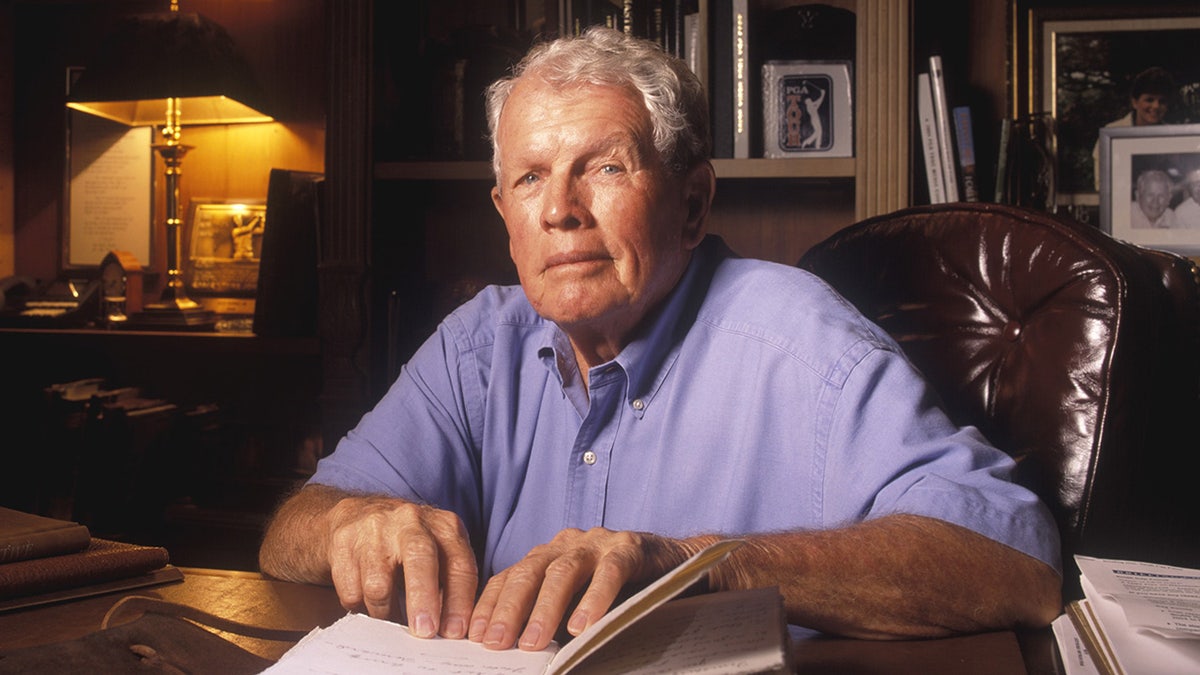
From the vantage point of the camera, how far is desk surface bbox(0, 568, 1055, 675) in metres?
0.69

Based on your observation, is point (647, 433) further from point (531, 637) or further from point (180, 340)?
point (180, 340)

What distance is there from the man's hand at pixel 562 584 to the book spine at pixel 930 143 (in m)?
1.27

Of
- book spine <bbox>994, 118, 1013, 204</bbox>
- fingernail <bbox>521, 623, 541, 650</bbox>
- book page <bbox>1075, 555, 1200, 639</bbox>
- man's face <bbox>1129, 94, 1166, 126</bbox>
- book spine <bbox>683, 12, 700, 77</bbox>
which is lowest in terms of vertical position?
fingernail <bbox>521, 623, 541, 650</bbox>

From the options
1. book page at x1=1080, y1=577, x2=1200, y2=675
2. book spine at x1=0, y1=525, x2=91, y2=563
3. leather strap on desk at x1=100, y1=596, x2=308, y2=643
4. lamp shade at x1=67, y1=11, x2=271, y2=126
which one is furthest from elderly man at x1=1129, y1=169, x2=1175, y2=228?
lamp shade at x1=67, y1=11, x2=271, y2=126

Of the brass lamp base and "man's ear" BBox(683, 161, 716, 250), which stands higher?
"man's ear" BBox(683, 161, 716, 250)

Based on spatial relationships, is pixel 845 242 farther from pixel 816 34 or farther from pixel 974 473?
pixel 816 34

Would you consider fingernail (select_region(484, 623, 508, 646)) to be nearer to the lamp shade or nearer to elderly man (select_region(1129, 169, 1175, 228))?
elderly man (select_region(1129, 169, 1175, 228))

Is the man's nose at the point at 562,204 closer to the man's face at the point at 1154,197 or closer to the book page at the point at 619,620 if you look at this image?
the book page at the point at 619,620

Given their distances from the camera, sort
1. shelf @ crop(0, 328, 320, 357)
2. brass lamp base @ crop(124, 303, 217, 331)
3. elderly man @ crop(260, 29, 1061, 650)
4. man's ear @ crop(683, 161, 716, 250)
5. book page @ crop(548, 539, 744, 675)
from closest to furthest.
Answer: book page @ crop(548, 539, 744, 675) < elderly man @ crop(260, 29, 1061, 650) < man's ear @ crop(683, 161, 716, 250) < shelf @ crop(0, 328, 320, 357) < brass lamp base @ crop(124, 303, 217, 331)

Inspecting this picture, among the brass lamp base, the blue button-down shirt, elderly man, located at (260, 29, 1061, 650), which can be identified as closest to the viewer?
elderly man, located at (260, 29, 1061, 650)

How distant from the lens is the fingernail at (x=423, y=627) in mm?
699

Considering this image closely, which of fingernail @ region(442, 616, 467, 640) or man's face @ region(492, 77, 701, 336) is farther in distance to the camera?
man's face @ region(492, 77, 701, 336)

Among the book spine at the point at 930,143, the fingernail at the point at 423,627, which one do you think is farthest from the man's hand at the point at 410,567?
the book spine at the point at 930,143

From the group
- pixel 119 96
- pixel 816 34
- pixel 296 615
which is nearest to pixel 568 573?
pixel 296 615
